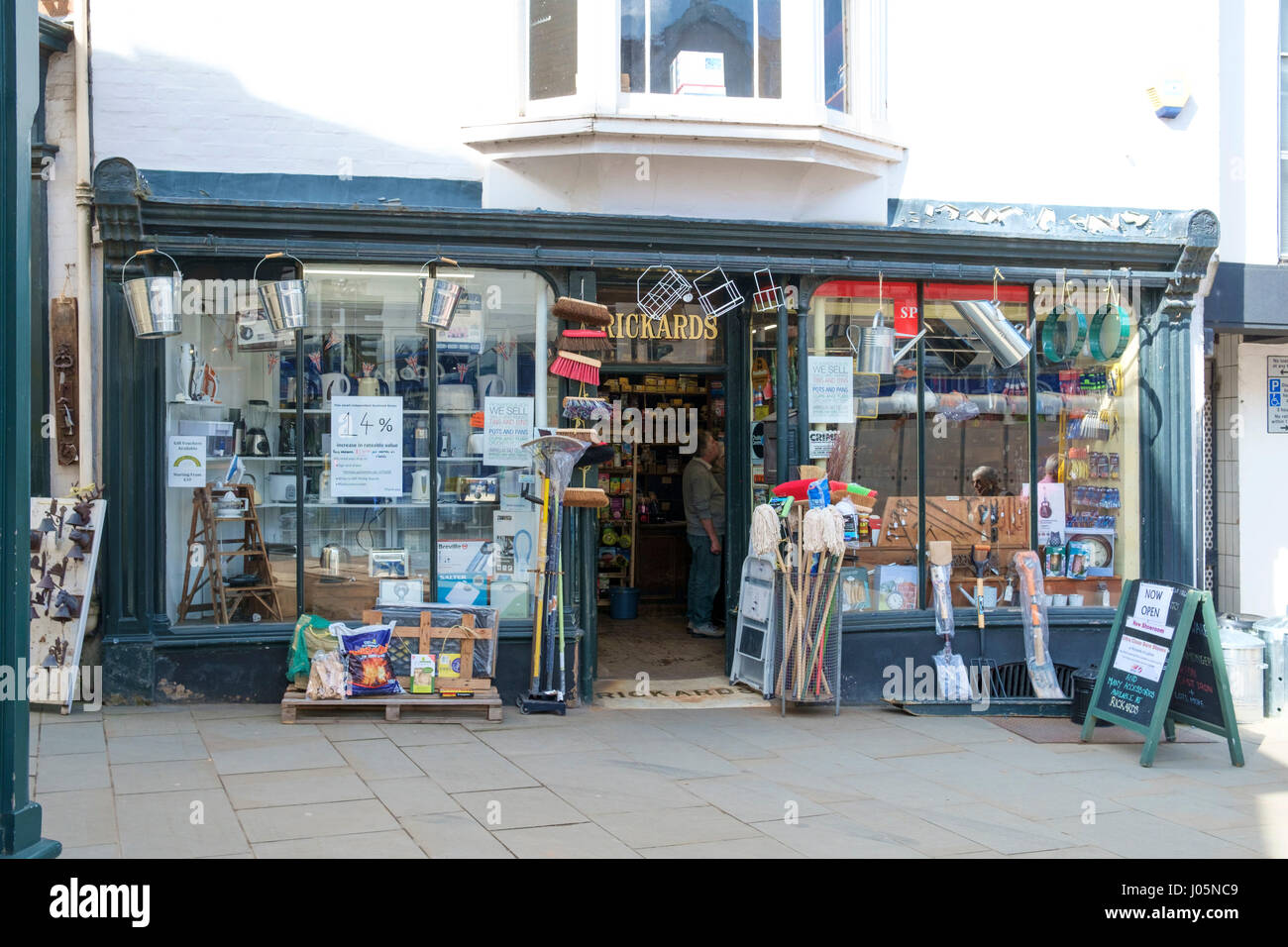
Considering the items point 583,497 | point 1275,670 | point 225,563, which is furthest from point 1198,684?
point 225,563

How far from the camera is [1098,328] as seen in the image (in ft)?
32.8

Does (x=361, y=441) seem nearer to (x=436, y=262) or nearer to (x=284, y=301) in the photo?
(x=284, y=301)

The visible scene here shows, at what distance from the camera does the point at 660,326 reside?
9.88m

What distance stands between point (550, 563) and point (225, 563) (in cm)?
248

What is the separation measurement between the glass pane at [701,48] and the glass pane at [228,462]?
3.48 metres

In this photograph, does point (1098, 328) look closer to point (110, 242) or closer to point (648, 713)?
point (648, 713)

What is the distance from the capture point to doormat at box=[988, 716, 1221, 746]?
8.56 metres

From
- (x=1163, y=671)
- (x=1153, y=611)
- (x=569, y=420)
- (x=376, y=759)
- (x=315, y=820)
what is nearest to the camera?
(x=315, y=820)

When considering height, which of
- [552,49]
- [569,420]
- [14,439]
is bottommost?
[14,439]

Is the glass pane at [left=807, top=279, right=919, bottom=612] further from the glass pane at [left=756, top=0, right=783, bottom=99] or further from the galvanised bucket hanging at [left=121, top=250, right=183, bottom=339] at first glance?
the galvanised bucket hanging at [left=121, top=250, right=183, bottom=339]

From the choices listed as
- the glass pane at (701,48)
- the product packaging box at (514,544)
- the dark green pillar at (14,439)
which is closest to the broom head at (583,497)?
the product packaging box at (514,544)

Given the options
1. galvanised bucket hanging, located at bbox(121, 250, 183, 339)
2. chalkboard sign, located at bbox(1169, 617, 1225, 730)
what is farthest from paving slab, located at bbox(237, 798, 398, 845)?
chalkboard sign, located at bbox(1169, 617, 1225, 730)

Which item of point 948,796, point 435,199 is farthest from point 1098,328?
point 435,199

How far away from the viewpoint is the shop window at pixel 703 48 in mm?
9188
